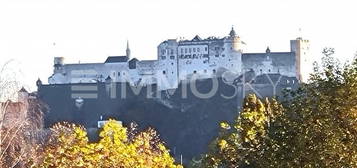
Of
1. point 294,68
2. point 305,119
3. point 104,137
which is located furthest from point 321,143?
point 294,68

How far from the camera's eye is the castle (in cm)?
5944

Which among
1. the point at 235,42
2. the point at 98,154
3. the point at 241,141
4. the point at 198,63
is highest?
the point at 235,42

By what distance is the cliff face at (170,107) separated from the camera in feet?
182

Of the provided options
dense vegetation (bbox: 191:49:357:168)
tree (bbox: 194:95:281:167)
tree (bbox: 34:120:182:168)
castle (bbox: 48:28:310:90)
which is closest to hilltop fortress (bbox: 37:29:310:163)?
castle (bbox: 48:28:310:90)

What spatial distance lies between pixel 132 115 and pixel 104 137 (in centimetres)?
4813

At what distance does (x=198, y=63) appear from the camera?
6081 cm

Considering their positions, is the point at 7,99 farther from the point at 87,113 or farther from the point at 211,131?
the point at 87,113

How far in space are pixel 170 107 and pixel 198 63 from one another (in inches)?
156

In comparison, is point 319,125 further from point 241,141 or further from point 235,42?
point 235,42

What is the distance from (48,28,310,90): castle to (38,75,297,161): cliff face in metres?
0.99

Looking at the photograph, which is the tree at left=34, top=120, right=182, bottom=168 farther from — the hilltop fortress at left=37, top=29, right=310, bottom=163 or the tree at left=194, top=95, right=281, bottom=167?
the hilltop fortress at left=37, top=29, right=310, bottom=163

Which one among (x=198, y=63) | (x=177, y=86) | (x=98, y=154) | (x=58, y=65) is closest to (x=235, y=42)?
(x=198, y=63)

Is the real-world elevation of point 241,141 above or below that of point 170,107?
above

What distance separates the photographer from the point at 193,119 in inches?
2265
